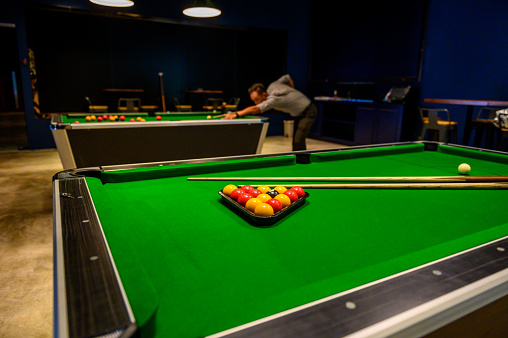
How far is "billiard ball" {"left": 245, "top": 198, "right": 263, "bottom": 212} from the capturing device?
1.16 m

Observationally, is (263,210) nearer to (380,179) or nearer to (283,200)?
(283,200)

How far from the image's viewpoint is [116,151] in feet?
10.6

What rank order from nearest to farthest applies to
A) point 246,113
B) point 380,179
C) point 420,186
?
point 420,186
point 380,179
point 246,113

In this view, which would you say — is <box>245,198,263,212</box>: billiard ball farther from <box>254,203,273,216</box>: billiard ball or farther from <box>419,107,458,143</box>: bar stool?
<box>419,107,458,143</box>: bar stool

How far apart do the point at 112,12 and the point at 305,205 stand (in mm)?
6679

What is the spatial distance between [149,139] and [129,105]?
4219 millimetres

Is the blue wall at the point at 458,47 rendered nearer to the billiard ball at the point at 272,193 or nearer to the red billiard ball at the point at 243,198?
the billiard ball at the point at 272,193

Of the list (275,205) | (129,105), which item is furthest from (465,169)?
(129,105)

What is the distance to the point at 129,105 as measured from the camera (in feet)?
23.4

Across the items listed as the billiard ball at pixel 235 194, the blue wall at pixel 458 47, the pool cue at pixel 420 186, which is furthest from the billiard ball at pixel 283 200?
the blue wall at pixel 458 47

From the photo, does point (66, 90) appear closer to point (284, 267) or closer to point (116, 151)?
point (116, 151)

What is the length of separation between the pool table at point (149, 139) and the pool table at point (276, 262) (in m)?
1.63

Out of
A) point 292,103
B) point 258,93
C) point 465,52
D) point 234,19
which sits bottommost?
point 292,103

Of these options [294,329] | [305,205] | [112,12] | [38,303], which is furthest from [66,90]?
[294,329]
